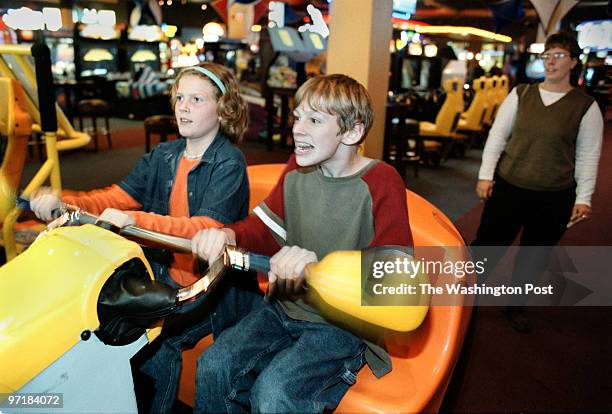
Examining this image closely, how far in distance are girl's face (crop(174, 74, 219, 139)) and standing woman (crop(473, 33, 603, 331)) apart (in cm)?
166

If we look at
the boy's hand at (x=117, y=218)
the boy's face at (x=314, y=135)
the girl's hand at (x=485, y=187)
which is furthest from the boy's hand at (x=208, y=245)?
the girl's hand at (x=485, y=187)

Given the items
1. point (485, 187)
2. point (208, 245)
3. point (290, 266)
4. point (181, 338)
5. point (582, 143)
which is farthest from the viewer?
point (485, 187)

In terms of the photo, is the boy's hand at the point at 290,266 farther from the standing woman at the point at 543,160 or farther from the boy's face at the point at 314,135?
the standing woman at the point at 543,160

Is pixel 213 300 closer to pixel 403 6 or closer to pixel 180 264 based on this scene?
pixel 180 264

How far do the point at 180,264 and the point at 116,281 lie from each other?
2.58 feet

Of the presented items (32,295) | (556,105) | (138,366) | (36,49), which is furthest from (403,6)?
(32,295)

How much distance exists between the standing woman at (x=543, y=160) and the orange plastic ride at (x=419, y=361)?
1.15 metres

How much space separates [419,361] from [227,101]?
3.54 ft

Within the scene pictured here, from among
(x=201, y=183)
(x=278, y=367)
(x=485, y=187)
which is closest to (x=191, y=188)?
(x=201, y=183)

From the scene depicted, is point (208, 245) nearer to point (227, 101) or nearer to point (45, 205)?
point (45, 205)

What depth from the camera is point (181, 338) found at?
1648 mm

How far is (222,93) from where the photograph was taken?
5.84 ft

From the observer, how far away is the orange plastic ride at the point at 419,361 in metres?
1.39

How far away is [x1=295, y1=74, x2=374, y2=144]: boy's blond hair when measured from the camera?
4.63ft
